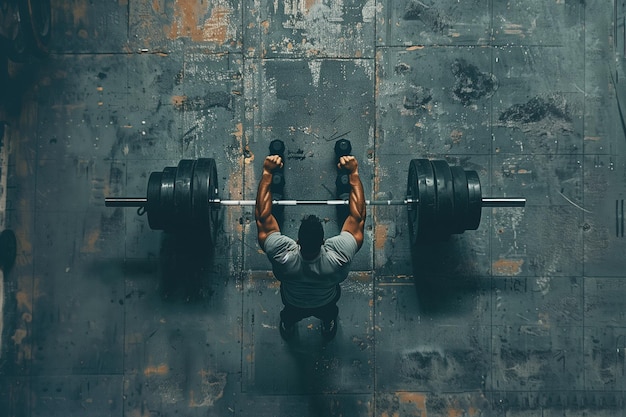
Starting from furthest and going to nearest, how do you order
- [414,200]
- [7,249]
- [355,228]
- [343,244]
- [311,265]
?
1. [7,249]
2. [414,200]
3. [355,228]
4. [343,244]
5. [311,265]

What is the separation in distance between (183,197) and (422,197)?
2.01 meters

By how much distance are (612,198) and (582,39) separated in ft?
5.13

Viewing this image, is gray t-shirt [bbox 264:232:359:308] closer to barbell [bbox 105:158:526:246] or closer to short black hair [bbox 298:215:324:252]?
short black hair [bbox 298:215:324:252]

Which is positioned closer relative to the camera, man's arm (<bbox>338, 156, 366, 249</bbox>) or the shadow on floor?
man's arm (<bbox>338, 156, 366, 249</bbox>)

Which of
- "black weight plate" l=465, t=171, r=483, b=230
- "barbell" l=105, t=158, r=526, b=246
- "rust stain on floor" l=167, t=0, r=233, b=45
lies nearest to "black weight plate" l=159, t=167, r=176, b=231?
"barbell" l=105, t=158, r=526, b=246

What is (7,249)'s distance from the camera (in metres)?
4.21

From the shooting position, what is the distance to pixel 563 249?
4246mm

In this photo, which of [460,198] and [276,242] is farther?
[460,198]

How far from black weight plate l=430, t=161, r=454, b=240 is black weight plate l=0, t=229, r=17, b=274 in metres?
3.98

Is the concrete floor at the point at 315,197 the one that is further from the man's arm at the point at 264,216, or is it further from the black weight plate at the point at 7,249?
the man's arm at the point at 264,216

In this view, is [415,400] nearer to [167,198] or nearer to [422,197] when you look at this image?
[422,197]

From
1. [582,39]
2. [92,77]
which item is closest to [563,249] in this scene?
[582,39]

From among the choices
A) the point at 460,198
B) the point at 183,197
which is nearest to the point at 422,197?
the point at 460,198

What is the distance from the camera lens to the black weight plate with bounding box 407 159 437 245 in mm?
3686
